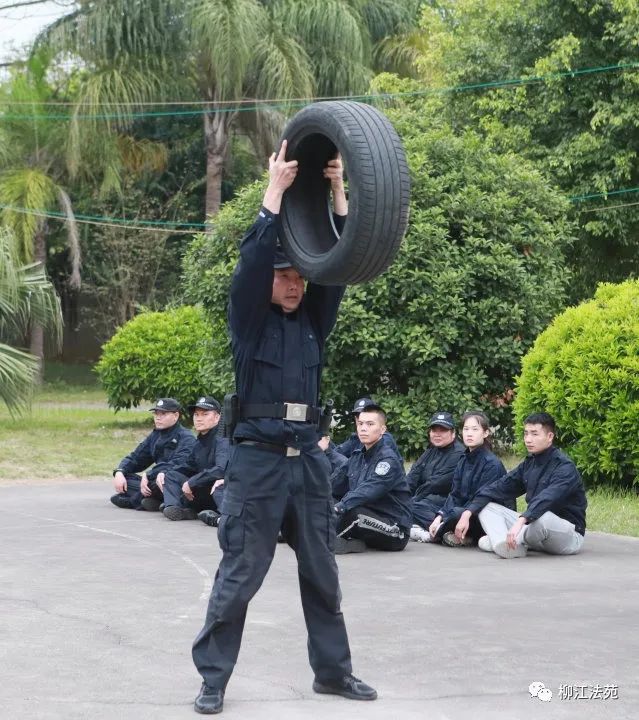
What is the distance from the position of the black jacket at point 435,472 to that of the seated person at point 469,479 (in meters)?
0.38

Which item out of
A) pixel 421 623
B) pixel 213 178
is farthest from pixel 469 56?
pixel 421 623

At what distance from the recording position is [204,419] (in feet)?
37.5

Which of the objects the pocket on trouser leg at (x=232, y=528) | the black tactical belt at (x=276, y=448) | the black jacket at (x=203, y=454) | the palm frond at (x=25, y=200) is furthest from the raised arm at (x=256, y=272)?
the palm frond at (x=25, y=200)

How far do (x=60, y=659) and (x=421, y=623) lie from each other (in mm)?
2010

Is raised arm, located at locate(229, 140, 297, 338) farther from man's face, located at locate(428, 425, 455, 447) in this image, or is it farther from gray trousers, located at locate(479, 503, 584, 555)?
man's face, located at locate(428, 425, 455, 447)

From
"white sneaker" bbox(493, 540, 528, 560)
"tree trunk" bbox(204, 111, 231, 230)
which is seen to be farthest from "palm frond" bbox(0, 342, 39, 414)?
"tree trunk" bbox(204, 111, 231, 230)

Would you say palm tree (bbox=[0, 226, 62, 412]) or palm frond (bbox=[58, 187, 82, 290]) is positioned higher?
palm frond (bbox=[58, 187, 82, 290])

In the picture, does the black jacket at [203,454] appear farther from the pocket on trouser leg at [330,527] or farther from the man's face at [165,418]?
the pocket on trouser leg at [330,527]

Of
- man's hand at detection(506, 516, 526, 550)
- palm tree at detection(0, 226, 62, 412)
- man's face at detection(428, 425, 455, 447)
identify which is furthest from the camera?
palm tree at detection(0, 226, 62, 412)

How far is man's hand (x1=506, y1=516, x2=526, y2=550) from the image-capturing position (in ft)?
29.1

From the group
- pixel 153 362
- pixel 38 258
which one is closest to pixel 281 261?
pixel 153 362

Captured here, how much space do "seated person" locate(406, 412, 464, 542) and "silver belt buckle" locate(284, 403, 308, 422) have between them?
5.04m

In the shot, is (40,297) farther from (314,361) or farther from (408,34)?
(408,34)

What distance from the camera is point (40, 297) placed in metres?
18.5
